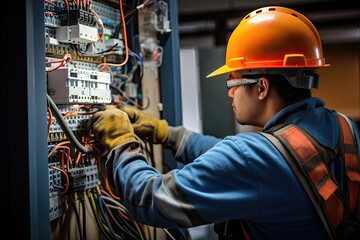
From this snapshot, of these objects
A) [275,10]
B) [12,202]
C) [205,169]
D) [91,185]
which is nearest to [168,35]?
[275,10]

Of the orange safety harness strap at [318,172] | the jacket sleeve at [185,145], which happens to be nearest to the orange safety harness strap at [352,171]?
the orange safety harness strap at [318,172]

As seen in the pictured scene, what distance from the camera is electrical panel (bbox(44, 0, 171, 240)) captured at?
4.41 feet

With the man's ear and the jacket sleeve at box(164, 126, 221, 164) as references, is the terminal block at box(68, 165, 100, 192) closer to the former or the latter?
the jacket sleeve at box(164, 126, 221, 164)

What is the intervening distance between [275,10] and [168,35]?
0.66m

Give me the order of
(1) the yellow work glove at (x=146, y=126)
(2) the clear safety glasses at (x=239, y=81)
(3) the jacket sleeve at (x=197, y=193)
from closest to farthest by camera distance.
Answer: (3) the jacket sleeve at (x=197, y=193) < (2) the clear safety glasses at (x=239, y=81) < (1) the yellow work glove at (x=146, y=126)

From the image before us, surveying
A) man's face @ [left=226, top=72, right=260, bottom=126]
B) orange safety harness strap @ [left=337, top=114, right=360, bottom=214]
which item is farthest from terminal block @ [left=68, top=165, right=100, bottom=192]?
orange safety harness strap @ [left=337, top=114, right=360, bottom=214]

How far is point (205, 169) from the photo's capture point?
1.15 m

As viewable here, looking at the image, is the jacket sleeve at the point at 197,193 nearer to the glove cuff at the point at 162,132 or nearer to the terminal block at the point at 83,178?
the terminal block at the point at 83,178

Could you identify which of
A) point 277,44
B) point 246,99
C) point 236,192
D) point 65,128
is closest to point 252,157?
point 236,192

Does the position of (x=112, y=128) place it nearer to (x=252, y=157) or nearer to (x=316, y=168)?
(x=252, y=157)

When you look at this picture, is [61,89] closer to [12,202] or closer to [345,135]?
[12,202]

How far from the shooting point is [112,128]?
4.44 ft

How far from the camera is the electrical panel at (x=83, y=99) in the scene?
4.41 ft

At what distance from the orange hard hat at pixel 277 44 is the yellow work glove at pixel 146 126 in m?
0.47
